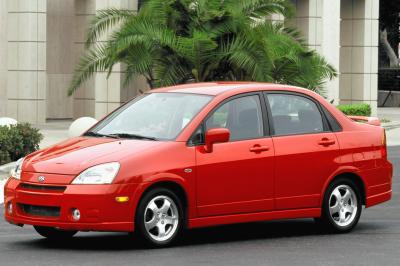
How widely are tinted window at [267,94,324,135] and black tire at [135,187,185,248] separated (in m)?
1.44

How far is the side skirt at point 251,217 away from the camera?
39.0 feet

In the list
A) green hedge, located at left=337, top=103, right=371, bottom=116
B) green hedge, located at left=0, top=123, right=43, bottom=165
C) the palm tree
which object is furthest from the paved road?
green hedge, located at left=337, top=103, right=371, bottom=116

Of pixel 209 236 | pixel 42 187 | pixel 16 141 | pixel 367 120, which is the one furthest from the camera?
pixel 16 141

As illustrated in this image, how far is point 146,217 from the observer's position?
1150 cm

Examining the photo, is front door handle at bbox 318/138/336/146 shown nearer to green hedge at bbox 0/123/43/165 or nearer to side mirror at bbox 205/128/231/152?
side mirror at bbox 205/128/231/152

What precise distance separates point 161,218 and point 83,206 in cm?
75

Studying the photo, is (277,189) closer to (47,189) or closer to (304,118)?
(304,118)

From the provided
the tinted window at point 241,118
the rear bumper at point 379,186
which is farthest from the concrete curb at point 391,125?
the tinted window at point 241,118

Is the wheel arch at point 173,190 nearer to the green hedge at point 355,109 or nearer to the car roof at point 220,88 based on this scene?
the car roof at point 220,88

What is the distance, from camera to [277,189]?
1242cm

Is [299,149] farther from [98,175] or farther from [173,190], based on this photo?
[98,175]

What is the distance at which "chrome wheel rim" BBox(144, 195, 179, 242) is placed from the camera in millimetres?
11492

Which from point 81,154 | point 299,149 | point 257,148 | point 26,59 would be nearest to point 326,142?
point 299,149

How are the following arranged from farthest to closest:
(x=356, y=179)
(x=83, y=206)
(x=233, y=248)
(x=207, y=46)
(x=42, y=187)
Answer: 1. (x=207, y=46)
2. (x=356, y=179)
3. (x=233, y=248)
4. (x=42, y=187)
5. (x=83, y=206)
